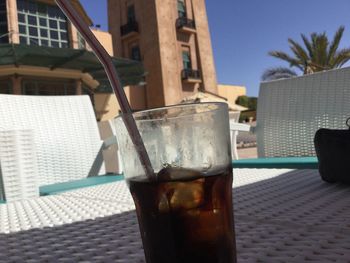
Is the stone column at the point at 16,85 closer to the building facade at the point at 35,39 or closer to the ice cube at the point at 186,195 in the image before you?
the building facade at the point at 35,39

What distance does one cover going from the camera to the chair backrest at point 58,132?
6.96 ft

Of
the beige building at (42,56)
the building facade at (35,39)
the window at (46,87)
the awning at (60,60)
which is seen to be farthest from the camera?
the window at (46,87)

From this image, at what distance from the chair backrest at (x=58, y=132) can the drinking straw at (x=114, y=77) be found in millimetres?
1765

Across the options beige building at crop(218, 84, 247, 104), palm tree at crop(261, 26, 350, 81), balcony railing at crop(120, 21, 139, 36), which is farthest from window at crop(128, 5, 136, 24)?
palm tree at crop(261, 26, 350, 81)

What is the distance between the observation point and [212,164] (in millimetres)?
448

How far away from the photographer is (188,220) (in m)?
0.45

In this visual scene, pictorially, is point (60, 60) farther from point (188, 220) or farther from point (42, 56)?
point (188, 220)

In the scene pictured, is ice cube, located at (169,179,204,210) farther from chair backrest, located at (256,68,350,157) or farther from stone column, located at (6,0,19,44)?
stone column, located at (6,0,19,44)

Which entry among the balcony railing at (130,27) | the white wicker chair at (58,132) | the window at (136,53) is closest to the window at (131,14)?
the balcony railing at (130,27)

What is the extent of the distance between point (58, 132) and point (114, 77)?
189cm

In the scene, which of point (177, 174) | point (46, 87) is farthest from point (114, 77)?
point (46, 87)

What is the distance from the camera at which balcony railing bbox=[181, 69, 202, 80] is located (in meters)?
17.9

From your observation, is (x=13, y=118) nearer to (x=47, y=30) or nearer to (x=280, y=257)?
(x=280, y=257)

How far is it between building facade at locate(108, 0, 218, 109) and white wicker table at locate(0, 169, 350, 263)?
15.2 metres
